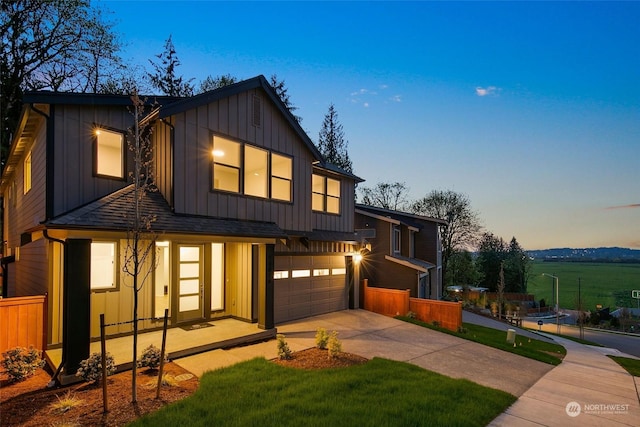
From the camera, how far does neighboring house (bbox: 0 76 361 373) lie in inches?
272

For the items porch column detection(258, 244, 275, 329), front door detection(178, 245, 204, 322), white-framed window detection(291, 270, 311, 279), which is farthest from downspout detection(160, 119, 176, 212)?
white-framed window detection(291, 270, 311, 279)

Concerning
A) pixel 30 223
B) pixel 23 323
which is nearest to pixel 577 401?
pixel 23 323

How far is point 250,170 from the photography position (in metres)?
10.2

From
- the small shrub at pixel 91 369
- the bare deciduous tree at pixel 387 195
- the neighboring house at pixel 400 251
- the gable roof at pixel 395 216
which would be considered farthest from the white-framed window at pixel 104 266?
the bare deciduous tree at pixel 387 195

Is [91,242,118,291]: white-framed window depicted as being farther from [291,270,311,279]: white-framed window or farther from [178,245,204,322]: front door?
[291,270,311,279]: white-framed window

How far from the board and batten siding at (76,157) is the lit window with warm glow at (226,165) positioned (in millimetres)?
2522

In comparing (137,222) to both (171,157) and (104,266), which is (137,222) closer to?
(171,157)

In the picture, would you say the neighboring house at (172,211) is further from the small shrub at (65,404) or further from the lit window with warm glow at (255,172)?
the small shrub at (65,404)

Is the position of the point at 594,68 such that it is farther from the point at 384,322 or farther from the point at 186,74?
the point at 186,74

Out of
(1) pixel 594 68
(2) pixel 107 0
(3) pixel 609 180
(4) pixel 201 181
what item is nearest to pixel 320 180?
(4) pixel 201 181

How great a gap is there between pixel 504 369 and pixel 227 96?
10138mm

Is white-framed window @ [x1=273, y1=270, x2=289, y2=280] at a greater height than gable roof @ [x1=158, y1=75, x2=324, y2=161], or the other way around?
gable roof @ [x1=158, y1=75, x2=324, y2=161]

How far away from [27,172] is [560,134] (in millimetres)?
26633

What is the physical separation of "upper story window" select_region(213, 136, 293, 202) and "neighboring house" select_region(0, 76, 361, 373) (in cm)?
3
